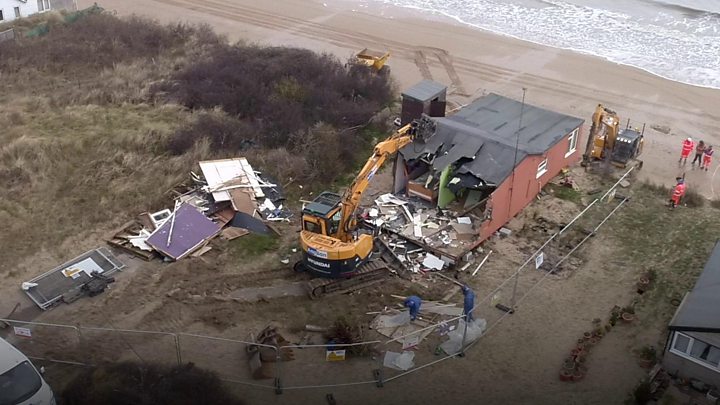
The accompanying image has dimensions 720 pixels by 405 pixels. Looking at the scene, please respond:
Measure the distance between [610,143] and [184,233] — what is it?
1525cm

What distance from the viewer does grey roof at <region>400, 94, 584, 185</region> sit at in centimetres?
2152

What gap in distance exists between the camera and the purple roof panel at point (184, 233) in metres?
20.4

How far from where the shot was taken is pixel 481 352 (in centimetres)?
1733

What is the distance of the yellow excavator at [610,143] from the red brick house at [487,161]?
5.01ft

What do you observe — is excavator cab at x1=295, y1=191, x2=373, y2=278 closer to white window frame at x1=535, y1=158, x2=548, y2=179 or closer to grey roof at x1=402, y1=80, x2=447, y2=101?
white window frame at x1=535, y1=158, x2=548, y2=179

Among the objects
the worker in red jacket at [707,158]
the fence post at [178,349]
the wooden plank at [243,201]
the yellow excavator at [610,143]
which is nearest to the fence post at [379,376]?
the fence post at [178,349]

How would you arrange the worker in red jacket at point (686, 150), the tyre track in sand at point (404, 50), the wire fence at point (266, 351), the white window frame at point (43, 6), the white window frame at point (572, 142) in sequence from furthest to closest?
the white window frame at point (43, 6) → the tyre track in sand at point (404, 50) → the worker in red jacket at point (686, 150) → the white window frame at point (572, 142) → the wire fence at point (266, 351)

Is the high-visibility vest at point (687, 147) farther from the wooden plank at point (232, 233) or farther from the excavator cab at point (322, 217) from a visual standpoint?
the wooden plank at point (232, 233)

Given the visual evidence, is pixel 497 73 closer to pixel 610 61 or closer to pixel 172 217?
pixel 610 61

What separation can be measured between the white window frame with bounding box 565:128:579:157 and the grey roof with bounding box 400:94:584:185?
29 cm

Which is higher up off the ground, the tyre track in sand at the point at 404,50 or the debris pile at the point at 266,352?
the tyre track in sand at the point at 404,50

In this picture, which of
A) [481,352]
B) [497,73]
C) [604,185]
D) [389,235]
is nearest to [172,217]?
[389,235]

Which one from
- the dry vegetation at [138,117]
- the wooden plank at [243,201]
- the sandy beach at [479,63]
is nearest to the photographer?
the wooden plank at [243,201]

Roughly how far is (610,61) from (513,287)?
2128cm
